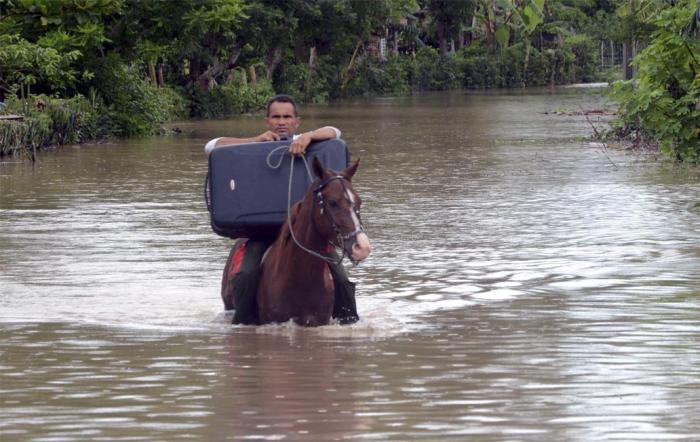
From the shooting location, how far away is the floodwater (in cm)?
682

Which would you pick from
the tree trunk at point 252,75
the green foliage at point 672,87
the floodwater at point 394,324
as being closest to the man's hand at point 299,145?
the floodwater at point 394,324

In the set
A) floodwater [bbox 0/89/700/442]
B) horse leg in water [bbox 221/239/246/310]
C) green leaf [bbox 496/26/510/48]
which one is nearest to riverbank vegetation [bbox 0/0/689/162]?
green leaf [bbox 496/26/510/48]

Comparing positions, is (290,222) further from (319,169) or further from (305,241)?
(319,169)

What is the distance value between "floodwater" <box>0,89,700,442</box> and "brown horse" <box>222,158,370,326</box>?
6.0 inches

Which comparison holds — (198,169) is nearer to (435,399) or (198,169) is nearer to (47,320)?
(47,320)

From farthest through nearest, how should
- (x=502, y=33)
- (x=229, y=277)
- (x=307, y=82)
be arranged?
1. (x=307, y=82)
2. (x=229, y=277)
3. (x=502, y=33)

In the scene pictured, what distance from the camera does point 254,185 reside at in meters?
9.28

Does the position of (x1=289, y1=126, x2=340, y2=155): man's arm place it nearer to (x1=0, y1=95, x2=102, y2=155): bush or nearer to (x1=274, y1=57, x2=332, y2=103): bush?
(x1=0, y1=95, x2=102, y2=155): bush

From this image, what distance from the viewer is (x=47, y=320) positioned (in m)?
10.5

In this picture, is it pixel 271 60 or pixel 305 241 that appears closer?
pixel 305 241

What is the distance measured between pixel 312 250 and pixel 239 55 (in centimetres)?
4606

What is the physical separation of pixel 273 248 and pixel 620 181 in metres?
14.2

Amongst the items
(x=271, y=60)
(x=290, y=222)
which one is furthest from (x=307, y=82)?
(x=290, y=222)

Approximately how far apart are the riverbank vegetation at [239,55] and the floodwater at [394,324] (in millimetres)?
1850
